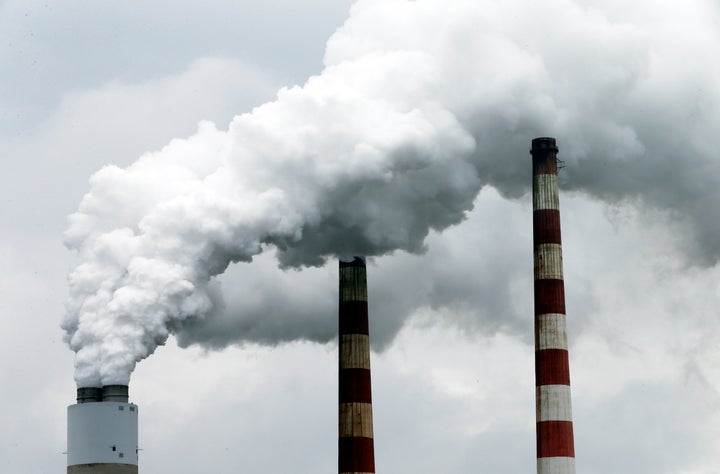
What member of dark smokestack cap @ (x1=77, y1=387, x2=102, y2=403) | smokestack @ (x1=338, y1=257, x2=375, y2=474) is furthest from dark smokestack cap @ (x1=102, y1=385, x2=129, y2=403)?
smokestack @ (x1=338, y1=257, x2=375, y2=474)

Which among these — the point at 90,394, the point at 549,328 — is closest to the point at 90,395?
the point at 90,394

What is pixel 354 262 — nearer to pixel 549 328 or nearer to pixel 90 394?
pixel 549 328

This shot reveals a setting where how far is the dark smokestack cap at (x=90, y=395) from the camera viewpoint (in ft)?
111

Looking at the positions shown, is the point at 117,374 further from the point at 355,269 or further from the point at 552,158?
the point at 552,158

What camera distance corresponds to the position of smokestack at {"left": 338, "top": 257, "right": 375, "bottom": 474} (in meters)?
44.0

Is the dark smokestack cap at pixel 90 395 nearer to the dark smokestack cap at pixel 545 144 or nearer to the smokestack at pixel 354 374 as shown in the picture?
the smokestack at pixel 354 374

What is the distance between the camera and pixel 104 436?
33.1 meters

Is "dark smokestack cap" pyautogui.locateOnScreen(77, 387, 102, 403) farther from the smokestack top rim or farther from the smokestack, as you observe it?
the smokestack

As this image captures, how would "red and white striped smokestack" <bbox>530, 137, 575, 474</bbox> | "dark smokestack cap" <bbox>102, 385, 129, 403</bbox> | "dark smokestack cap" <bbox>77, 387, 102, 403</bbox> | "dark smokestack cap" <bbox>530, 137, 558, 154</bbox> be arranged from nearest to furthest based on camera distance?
"dark smokestack cap" <bbox>102, 385, 129, 403</bbox>, "dark smokestack cap" <bbox>77, 387, 102, 403</bbox>, "red and white striped smokestack" <bbox>530, 137, 575, 474</bbox>, "dark smokestack cap" <bbox>530, 137, 558, 154</bbox>

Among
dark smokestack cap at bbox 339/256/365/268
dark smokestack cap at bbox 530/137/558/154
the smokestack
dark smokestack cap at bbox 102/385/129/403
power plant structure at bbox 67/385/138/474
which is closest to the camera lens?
power plant structure at bbox 67/385/138/474

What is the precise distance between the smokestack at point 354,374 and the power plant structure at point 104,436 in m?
11.5

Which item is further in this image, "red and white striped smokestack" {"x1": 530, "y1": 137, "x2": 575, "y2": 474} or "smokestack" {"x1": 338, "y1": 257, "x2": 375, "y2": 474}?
"smokestack" {"x1": 338, "y1": 257, "x2": 375, "y2": 474}

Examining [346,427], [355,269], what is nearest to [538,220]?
[355,269]

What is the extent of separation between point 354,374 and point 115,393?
39.1 ft
